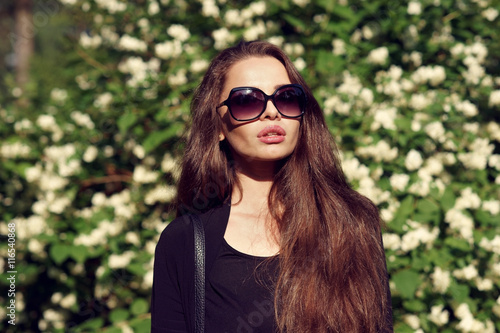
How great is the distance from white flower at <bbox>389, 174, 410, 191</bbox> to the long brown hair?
0.75 metres

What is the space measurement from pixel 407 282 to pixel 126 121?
1.84 metres

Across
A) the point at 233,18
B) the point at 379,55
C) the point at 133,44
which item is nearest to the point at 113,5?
the point at 133,44

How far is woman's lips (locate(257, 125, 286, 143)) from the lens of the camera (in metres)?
1.67

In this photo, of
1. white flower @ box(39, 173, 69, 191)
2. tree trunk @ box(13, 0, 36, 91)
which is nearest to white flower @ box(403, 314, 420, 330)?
white flower @ box(39, 173, 69, 191)

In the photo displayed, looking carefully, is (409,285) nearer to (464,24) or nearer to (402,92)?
(402,92)

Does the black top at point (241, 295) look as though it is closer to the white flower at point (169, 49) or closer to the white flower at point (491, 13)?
the white flower at point (169, 49)

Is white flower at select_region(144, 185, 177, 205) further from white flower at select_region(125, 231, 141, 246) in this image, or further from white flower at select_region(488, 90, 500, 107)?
white flower at select_region(488, 90, 500, 107)

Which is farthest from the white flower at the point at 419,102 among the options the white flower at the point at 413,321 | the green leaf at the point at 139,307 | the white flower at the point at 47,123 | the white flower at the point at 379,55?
the white flower at the point at 47,123

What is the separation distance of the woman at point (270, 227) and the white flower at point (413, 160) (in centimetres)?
90

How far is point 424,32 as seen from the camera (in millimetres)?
3398

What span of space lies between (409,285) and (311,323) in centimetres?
92

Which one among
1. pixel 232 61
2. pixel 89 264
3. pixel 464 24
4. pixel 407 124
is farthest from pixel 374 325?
pixel 464 24

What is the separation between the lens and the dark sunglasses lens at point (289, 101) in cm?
168

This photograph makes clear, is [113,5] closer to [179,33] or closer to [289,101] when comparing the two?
[179,33]
